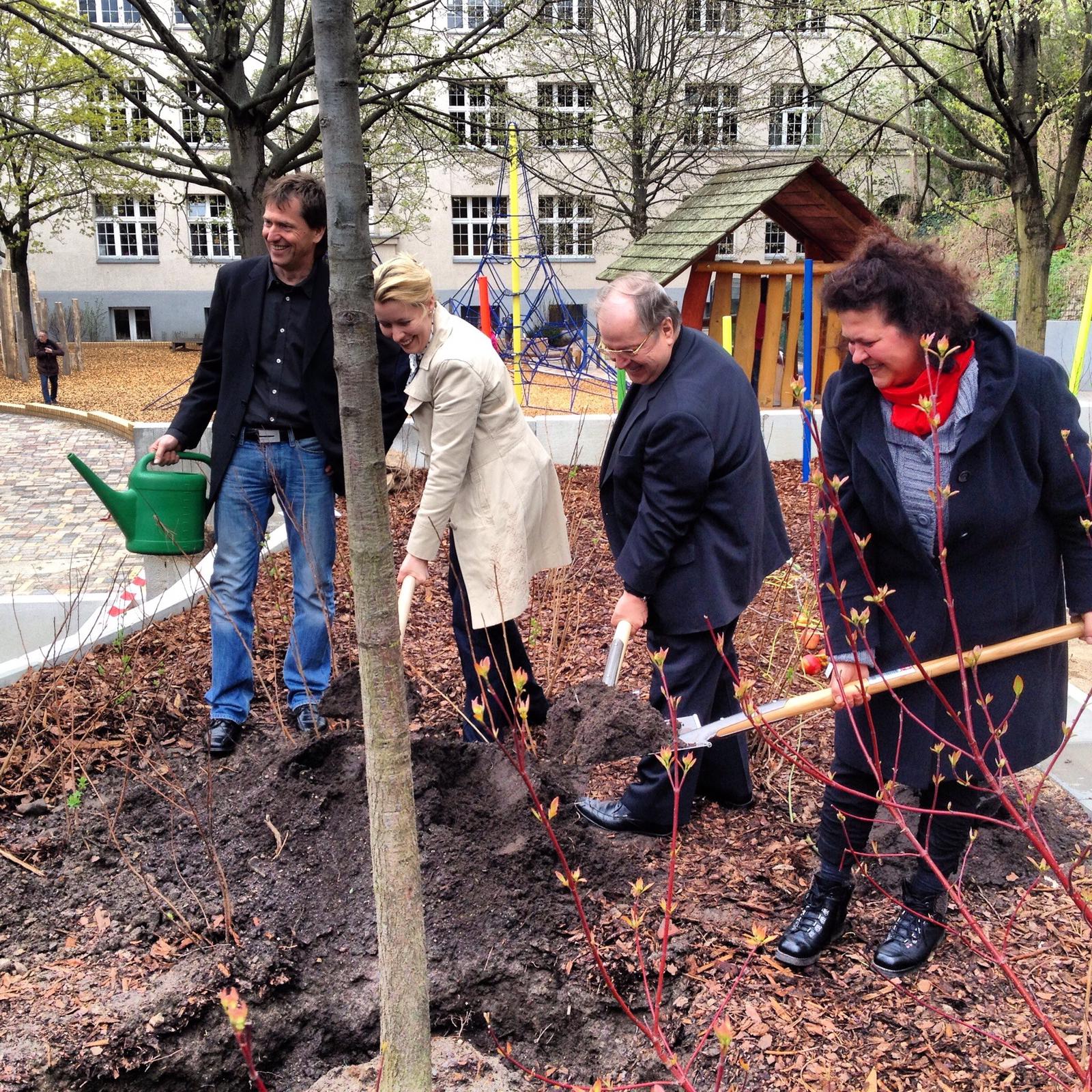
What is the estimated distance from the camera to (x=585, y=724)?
3.54 m

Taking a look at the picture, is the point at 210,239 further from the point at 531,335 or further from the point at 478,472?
the point at 478,472

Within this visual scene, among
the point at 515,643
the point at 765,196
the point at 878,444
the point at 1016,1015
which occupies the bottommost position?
the point at 1016,1015

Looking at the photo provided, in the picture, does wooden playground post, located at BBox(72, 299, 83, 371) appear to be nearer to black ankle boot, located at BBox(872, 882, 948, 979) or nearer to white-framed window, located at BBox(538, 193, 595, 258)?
white-framed window, located at BBox(538, 193, 595, 258)

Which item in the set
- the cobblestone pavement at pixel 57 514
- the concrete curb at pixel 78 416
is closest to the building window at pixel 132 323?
the concrete curb at pixel 78 416

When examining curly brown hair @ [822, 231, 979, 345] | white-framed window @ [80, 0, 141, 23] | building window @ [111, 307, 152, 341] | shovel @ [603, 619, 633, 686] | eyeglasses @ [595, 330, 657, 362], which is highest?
white-framed window @ [80, 0, 141, 23]

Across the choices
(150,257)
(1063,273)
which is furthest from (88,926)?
(150,257)

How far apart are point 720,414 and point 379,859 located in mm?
1542

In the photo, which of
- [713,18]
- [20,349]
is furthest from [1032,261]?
[20,349]

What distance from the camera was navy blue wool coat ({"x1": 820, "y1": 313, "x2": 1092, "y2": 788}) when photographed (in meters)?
2.22

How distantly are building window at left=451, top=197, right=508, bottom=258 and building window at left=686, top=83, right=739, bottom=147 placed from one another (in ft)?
32.0

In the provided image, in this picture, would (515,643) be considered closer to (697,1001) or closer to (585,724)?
(585,724)

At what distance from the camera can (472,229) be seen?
30406 millimetres

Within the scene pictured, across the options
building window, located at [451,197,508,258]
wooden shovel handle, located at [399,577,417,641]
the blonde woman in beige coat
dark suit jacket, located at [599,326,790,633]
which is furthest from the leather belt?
building window, located at [451,197,508,258]

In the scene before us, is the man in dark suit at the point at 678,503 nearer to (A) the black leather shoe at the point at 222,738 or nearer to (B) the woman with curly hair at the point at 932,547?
(B) the woman with curly hair at the point at 932,547
